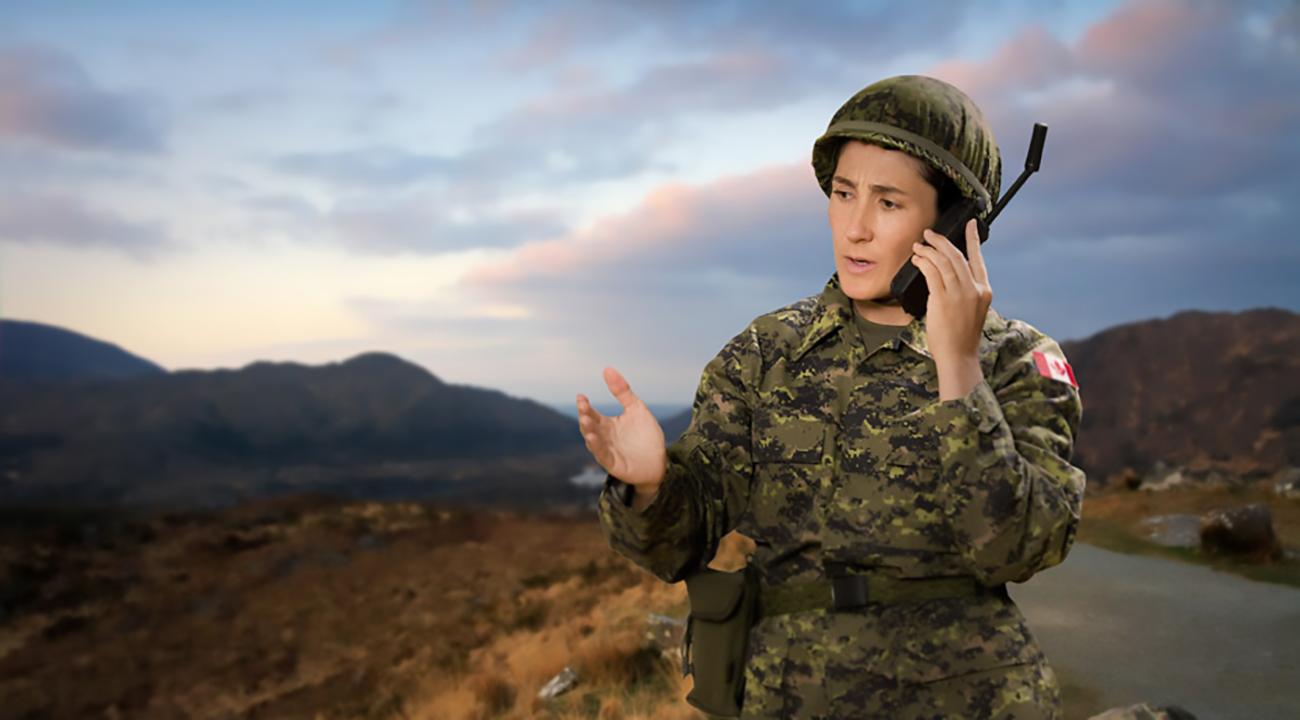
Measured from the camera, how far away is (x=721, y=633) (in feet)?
8.56

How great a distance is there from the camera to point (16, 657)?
59.0 ft

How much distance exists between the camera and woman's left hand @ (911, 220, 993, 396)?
2314mm

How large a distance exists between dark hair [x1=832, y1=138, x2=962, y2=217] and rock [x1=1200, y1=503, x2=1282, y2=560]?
10832mm

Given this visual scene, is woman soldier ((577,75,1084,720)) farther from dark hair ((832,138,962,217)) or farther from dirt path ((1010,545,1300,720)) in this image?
dirt path ((1010,545,1300,720))

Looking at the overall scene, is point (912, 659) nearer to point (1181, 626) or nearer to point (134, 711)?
point (1181, 626)

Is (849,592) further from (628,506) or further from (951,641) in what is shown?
(628,506)

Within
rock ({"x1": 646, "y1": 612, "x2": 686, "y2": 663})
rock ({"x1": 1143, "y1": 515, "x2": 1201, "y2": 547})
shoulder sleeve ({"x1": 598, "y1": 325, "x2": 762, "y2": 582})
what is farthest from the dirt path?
shoulder sleeve ({"x1": 598, "y1": 325, "x2": 762, "y2": 582})

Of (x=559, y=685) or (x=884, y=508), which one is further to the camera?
(x=559, y=685)

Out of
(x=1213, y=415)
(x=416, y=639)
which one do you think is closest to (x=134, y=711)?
(x=416, y=639)

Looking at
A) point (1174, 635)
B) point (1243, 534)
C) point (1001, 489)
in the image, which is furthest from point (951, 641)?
point (1243, 534)

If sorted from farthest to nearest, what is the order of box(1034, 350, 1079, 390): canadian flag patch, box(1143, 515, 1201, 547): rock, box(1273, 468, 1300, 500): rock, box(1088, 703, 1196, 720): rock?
box(1273, 468, 1300, 500): rock, box(1143, 515, 1201, 547): rock, box(1088, 703, 1196, 720): rock, box(1034, 350, 1079, 390): canadian flag patch

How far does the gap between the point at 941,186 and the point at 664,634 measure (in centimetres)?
664

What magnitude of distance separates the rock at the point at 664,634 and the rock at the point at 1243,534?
7427 millimetres

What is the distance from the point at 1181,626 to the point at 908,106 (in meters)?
7.95
